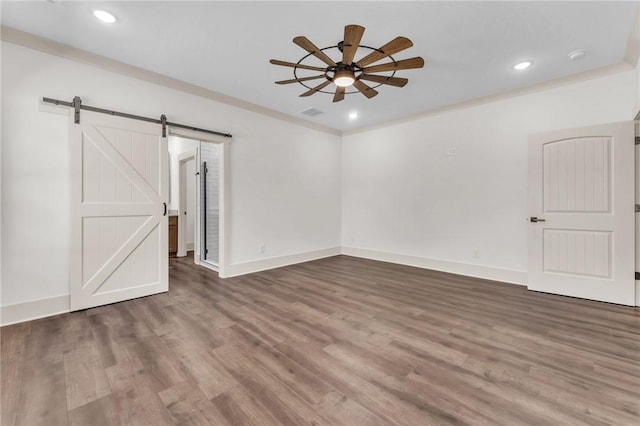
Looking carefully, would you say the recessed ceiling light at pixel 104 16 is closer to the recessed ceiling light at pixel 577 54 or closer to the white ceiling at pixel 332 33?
the white ceiling at pixel 332 33

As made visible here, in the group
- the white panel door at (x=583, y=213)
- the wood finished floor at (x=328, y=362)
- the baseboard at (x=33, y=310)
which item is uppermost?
the white panel door at (x=583, y=213)

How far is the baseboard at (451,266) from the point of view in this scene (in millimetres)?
4074

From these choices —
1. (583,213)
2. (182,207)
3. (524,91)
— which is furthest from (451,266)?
(182,207)

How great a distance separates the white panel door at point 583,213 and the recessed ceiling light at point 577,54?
88cm

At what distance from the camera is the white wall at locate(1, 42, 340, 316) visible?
2.70m

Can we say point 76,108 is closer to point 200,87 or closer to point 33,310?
point 200,87

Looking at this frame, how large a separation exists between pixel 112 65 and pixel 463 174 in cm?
523

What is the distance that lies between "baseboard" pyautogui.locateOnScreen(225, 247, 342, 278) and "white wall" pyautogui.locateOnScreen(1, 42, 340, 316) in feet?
0.37

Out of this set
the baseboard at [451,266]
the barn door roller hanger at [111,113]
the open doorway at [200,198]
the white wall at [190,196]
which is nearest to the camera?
the barn door roller hanger at [111,113]

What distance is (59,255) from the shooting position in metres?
2.96

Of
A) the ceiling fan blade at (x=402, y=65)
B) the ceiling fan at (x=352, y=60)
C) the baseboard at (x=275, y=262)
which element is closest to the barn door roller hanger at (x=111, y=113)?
the ceiling fan at (x=352, y=60)

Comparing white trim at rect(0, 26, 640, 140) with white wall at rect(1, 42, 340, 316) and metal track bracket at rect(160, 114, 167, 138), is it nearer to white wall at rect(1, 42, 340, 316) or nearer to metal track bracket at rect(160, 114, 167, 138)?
white wall at rect(1, 42, 340, 316)

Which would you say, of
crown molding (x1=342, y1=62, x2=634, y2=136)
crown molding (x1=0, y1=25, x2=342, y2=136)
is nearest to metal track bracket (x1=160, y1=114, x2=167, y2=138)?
crown molding (x1=0, y1=25, x2=342, y2=136)

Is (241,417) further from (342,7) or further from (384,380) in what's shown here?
(342,7)
